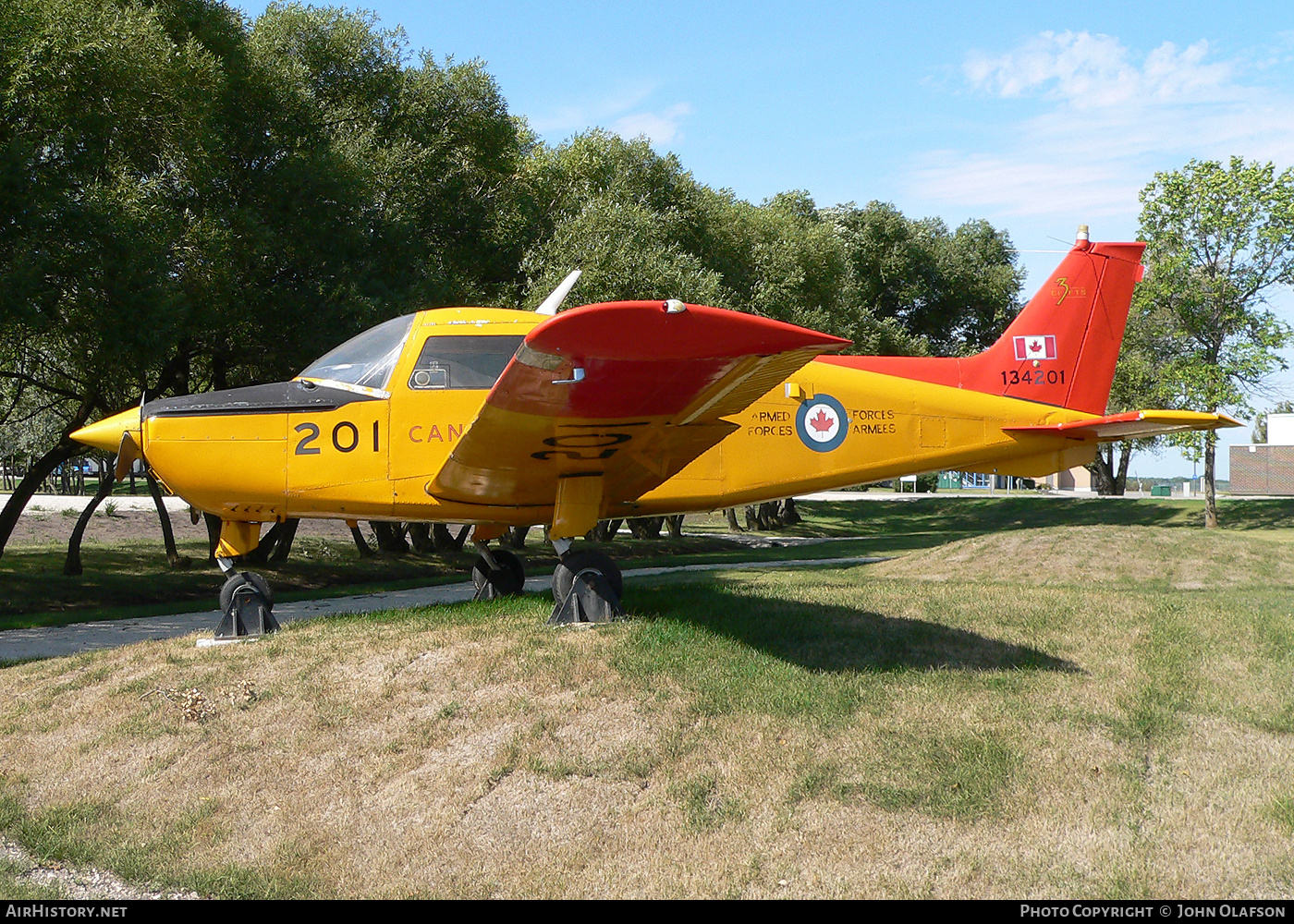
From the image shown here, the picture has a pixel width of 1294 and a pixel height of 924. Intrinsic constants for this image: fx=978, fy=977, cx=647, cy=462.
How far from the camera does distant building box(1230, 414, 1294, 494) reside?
78.1 meters

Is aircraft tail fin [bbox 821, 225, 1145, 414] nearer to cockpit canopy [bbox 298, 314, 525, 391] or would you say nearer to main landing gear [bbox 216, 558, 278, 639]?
cockpit canopy [bbox 298, 314, 525, 391]

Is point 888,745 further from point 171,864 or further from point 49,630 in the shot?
point 49,630

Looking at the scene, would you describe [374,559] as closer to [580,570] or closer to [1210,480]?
[580,570]

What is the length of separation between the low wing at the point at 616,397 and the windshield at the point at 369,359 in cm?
123

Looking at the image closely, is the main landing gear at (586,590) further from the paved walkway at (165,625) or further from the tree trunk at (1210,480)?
the tree trunk at (1210,480)

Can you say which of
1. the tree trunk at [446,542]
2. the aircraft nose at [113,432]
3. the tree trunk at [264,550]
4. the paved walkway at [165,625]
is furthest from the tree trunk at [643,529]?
the aircraft nose at [113,432]

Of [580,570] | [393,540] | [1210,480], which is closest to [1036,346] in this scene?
[580,570]

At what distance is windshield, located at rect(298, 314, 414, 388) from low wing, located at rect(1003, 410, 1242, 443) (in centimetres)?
645

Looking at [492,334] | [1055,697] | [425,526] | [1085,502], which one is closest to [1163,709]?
[1055,697]

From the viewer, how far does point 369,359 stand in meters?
9.34

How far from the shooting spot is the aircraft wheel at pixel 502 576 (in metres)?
11.5

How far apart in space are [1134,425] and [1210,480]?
30.4 meters

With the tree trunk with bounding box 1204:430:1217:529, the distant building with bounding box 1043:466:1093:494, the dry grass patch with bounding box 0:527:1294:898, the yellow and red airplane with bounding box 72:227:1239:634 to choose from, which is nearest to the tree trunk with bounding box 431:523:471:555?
the yellow and red airplane with bounding box 72:227:1239:634

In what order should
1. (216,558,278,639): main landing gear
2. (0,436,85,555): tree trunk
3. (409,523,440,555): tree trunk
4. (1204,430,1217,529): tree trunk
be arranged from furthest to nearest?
(1204,430,1217,529): tree trunk < (409,523,440,555): tree trunk < (0,436,85,555): tree trunk < (216,558,278,639): main landing gear
